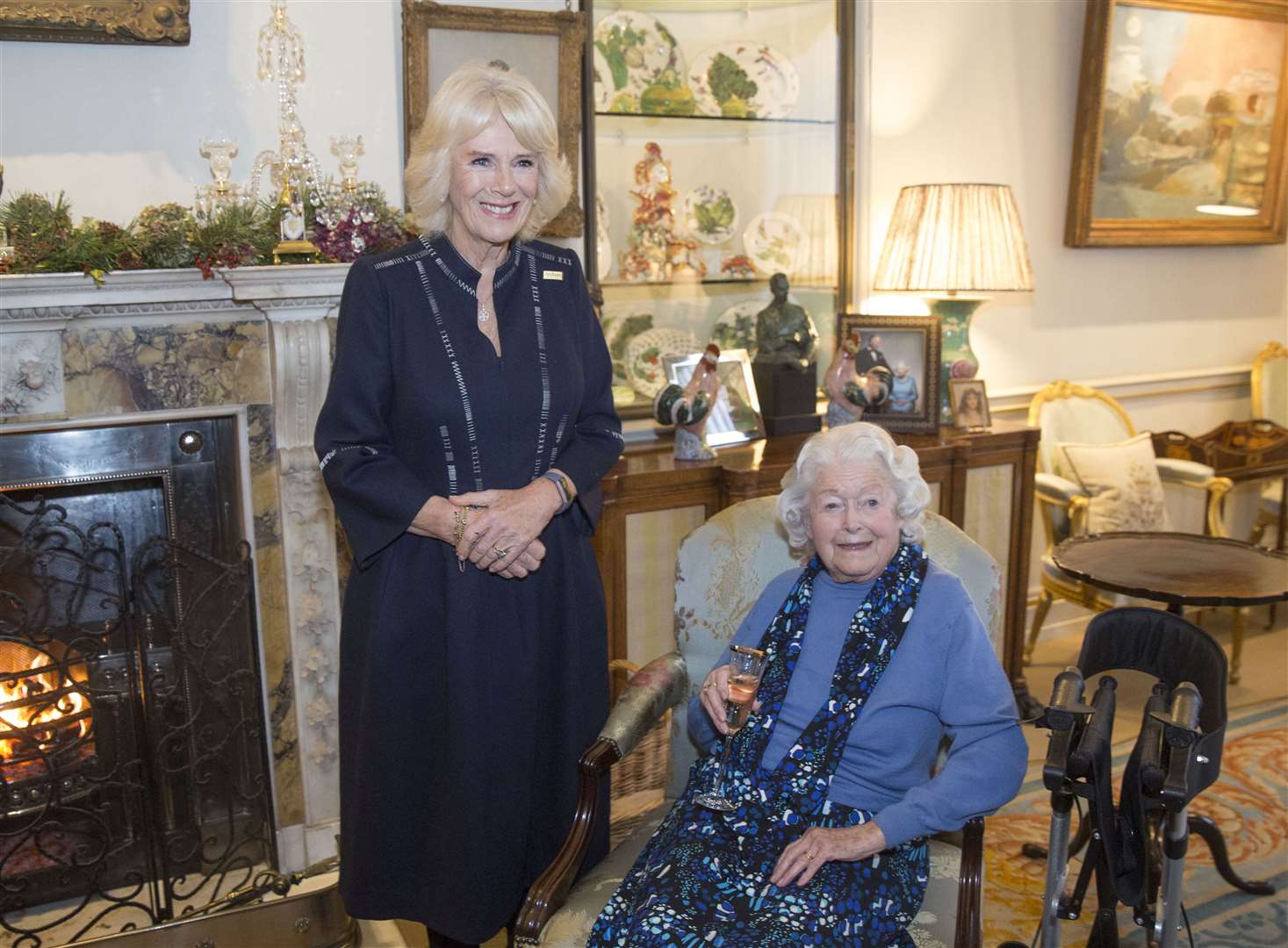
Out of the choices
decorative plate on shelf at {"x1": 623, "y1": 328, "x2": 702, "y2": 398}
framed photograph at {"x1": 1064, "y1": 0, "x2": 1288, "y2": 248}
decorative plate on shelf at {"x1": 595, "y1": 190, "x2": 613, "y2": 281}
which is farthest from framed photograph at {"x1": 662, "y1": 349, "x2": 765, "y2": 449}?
framed photograph at {"x1": 1064, "y1": 0, "x2": 1288, "y2": 248}

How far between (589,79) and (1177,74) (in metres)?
2.52

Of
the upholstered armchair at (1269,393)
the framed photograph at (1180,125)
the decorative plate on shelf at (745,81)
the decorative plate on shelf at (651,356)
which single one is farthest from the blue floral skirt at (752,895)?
the upholstered armchair at (1269,393)

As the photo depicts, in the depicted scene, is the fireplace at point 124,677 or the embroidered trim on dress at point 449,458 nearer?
the embroidered trim on dress at point 449,458

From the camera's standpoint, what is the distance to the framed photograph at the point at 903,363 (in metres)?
3.65

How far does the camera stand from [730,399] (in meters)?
3.52

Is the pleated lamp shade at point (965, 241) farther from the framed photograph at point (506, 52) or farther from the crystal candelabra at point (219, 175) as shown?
the crystal candelabra at point (219, 175)

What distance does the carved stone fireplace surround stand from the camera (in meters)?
2.48

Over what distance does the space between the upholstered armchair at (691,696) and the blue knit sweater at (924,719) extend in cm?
8

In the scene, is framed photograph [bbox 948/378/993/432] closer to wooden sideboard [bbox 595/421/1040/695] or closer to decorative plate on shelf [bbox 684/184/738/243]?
wooden sideboard [bbox 595/421/1040/695]

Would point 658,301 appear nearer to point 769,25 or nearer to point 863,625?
point 769,25

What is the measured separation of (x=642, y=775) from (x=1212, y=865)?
1.59 meters

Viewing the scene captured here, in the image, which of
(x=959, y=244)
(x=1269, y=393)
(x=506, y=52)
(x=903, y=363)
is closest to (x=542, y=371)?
(x=506, y=52)

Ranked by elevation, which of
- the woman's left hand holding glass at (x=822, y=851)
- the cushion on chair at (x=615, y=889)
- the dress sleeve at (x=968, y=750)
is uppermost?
the dress sleeve at (x=968, y=750)

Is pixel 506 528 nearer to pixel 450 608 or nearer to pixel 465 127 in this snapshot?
pixel 450 608
